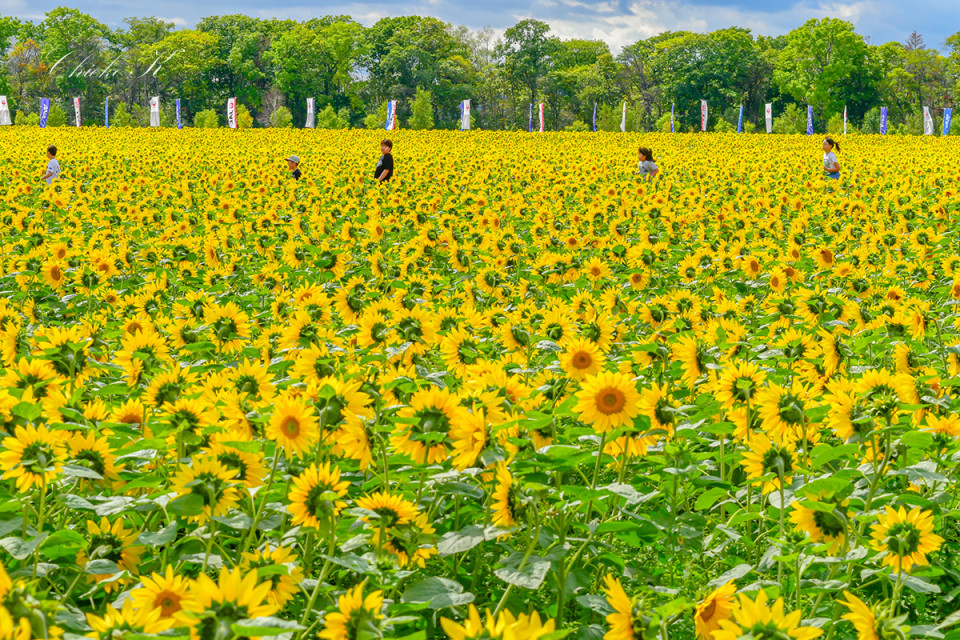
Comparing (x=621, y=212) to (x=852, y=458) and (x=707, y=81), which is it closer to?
(x=852, y=458)

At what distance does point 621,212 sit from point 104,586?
8687 mm

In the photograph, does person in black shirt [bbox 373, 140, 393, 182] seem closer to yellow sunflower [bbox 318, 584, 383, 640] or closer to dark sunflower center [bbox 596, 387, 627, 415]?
dark sunflower center [bbox 596, 387, 627, 415]

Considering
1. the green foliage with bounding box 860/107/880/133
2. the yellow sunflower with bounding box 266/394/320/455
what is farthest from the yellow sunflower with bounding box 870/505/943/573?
the green foliage with bounding box 860/107/880/133

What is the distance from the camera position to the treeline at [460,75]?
83.2m

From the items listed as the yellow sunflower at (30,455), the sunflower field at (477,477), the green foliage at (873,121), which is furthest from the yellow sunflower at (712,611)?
the green foliage at (873,121)

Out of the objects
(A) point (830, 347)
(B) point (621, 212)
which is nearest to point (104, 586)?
(A) point (830, 347)

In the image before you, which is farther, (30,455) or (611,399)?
(611,399)

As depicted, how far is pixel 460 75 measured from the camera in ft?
294

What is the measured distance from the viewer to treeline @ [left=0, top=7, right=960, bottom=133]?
273 feet

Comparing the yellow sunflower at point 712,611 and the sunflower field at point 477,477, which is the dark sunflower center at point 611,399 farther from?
the yellow sunflower at point 712,611

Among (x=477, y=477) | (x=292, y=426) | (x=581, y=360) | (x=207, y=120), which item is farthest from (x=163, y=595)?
(x=207, y=120)

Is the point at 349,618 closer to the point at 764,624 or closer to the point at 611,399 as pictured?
the point at 764,624

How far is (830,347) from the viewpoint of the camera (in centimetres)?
373

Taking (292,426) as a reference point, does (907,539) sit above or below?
below
